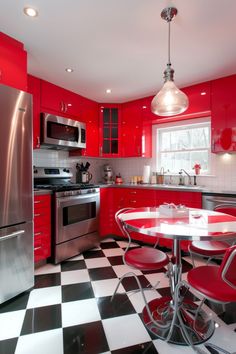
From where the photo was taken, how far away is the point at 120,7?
161cm

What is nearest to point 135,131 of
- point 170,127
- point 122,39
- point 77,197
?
point 170,127

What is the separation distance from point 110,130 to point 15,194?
232cm

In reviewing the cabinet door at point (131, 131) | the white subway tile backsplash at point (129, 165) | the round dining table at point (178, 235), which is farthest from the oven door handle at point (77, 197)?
the round dining table at point (178, 235)

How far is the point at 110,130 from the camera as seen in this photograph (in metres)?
3.80

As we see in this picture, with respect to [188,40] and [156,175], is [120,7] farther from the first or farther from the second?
[156,175]

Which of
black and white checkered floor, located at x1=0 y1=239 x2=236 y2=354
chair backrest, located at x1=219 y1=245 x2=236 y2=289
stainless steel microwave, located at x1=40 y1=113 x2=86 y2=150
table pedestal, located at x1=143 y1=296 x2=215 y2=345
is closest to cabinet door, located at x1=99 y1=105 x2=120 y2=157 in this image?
stainless steel microwave, located at x1=40 y1=113 x2=86 y2=150

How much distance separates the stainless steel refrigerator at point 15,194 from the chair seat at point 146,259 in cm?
99

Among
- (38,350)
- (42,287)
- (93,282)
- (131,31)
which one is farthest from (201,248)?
(131,31)

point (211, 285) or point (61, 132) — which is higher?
point (61, 132)

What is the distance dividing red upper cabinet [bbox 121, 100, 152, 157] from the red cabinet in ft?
5.65

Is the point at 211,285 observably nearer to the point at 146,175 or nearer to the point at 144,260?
the point at 144,260

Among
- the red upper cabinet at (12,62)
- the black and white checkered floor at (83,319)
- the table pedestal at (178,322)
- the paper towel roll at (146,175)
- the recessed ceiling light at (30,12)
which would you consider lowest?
the black and white checkered floor at (83,319)

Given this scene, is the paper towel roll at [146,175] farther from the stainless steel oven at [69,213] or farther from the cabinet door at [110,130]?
the stainless steel oven at [69,213]

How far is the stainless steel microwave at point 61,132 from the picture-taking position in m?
2.79
